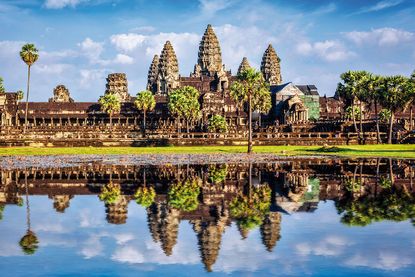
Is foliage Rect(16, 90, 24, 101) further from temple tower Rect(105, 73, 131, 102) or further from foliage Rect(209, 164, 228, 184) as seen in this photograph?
foliage Rect(209, 164, 228, 184)

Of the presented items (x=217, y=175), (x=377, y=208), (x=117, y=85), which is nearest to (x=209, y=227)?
(x=377, y=208)

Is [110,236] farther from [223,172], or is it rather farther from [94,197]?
[223,172]

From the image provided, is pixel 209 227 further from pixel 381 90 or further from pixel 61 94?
pixel 61 94

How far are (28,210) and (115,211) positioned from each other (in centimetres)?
338

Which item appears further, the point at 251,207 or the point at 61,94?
the point at 61,94

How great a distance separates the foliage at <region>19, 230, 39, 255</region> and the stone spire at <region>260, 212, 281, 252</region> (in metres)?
5.96

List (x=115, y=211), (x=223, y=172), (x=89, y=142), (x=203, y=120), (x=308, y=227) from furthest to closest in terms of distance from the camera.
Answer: (x=203, y=120) < (x=89, y=142) < (x=223, y=172) < (x=115, y=211) < (x=308, y=227)

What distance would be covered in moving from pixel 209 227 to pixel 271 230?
6.10 feet

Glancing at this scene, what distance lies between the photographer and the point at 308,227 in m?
19.1

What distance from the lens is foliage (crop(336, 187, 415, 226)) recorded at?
2022 centimetres

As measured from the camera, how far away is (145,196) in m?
27.3

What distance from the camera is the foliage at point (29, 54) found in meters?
111

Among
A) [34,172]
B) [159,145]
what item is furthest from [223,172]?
[159,145]

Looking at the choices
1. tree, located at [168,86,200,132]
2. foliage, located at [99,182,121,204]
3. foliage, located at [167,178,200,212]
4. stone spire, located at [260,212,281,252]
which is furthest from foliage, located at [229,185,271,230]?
tree, located at [168,86,200,132]
